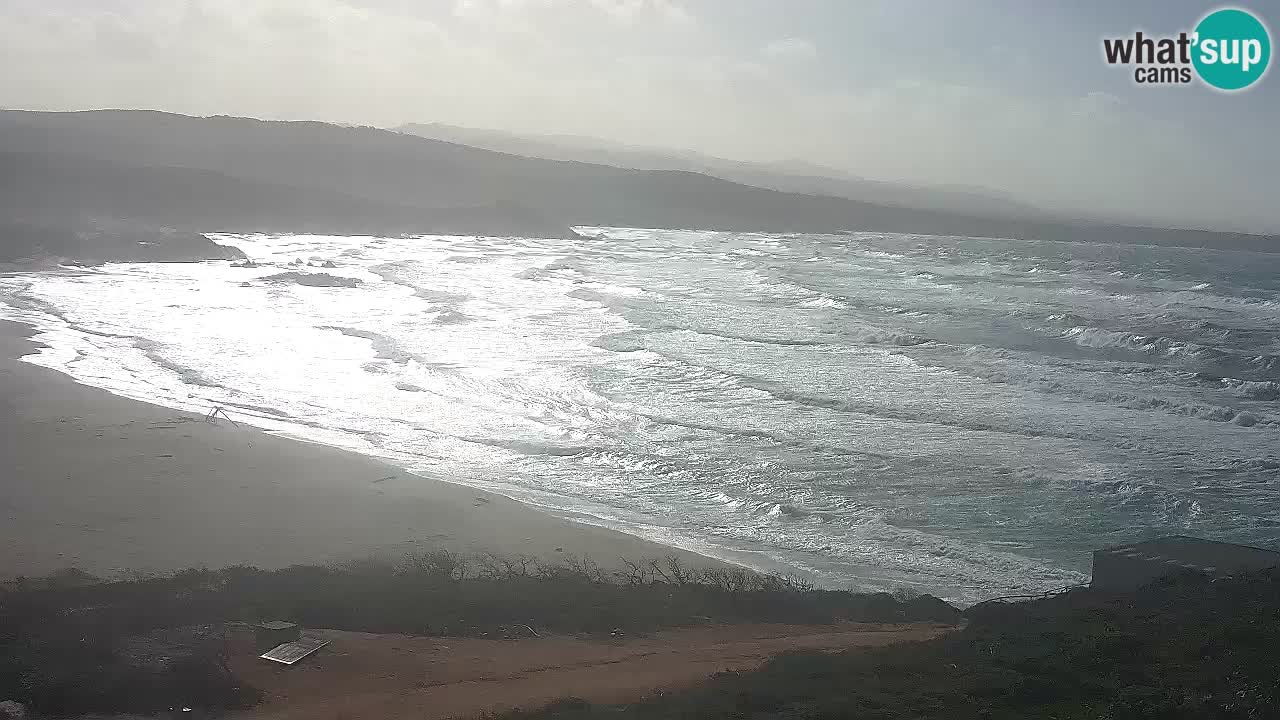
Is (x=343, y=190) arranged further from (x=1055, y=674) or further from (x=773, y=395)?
(x=1055, y=674)

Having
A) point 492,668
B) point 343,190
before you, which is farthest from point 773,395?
point 343,190

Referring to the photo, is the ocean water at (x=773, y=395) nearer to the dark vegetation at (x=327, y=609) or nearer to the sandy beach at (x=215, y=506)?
the sandy beach at (x=215, y=506)

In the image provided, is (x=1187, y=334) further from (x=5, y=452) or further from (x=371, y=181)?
(x=371, y=181)

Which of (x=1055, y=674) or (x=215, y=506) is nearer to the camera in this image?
(x=1055, y=674)

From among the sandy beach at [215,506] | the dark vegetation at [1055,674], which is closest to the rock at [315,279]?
the sandy beach at [215,506]

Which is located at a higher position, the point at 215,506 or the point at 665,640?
the point at 215,506

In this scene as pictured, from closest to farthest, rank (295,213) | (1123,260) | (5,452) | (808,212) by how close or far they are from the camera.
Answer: (5,452)
(1123,260)
(295,213)
(808,212)

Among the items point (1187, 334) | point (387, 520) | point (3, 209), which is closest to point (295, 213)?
point (3, 209)
